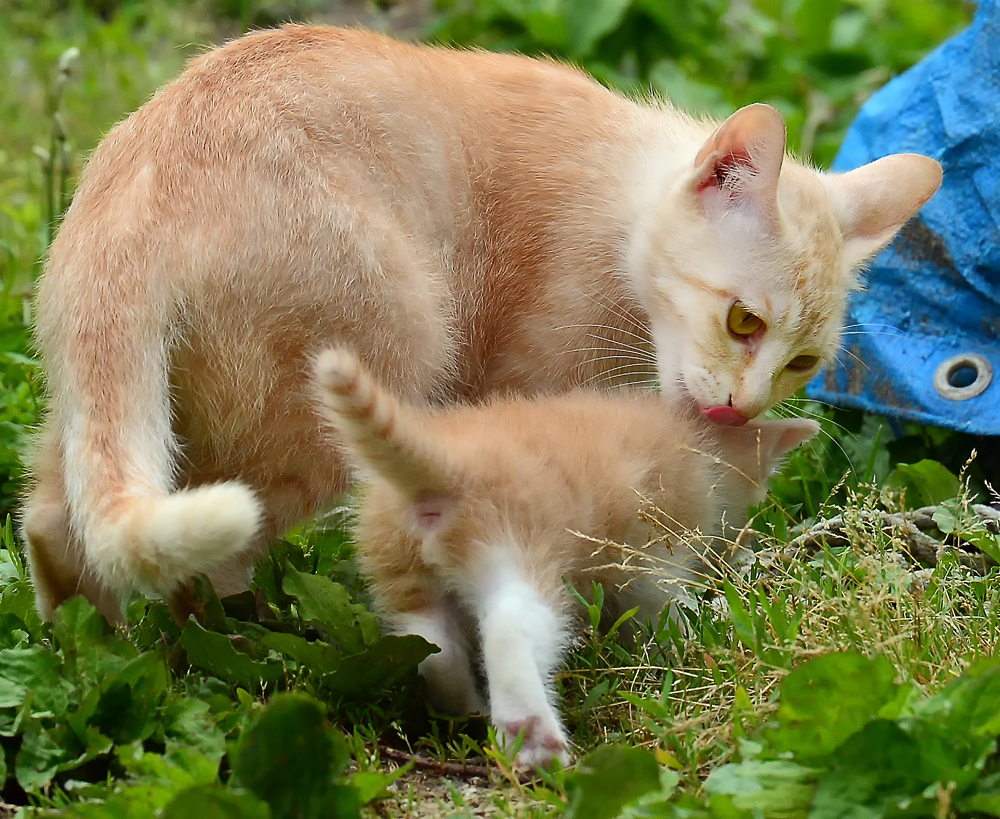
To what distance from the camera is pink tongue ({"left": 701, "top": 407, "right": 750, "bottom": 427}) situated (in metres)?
2.83

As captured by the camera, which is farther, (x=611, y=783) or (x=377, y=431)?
(x=377, y=431)

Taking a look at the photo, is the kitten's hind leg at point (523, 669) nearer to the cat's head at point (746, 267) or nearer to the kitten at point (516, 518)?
the kitten at point (516, 518)

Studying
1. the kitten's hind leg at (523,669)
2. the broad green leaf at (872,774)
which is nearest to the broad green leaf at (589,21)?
the kitten's hind leg at (523,669)

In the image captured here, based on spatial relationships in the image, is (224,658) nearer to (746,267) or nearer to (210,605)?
(210,605)

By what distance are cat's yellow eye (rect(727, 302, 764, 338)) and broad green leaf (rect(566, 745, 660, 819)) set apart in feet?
4.42

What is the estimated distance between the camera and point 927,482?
322cm

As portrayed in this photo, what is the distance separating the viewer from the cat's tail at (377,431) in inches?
79.7

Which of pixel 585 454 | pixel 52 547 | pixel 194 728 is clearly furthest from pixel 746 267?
pixel 52 547

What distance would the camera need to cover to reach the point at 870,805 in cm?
182

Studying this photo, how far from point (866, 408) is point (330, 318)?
72.0 inches

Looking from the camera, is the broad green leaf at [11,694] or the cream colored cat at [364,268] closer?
the broad green leaf at [11,694]

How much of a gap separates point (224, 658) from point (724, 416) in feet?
4.14

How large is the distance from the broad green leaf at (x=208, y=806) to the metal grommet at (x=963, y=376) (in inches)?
99.1

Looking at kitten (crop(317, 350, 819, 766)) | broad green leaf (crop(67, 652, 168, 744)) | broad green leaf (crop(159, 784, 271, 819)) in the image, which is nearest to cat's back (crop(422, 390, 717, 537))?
kitten (crop(317, 350, 819, 766))
